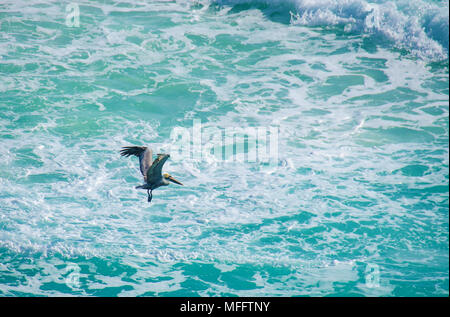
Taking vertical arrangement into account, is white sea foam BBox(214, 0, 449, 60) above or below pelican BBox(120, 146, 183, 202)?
above

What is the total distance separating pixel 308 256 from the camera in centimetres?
937

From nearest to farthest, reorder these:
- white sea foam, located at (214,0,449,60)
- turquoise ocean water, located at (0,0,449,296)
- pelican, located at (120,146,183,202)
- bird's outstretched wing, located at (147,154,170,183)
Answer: bird's outstretched wing, located at (147,154,170,183), pelican, located at (120,146,183,202), turquoise ocean water, located at (0,0,449,296), white sea foam, located at (214,0,449,60)

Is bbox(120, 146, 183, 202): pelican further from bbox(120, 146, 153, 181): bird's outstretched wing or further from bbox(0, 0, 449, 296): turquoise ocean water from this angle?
bbox(0, 0, 449, 296): turquoise ocean water

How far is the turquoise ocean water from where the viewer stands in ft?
29.6

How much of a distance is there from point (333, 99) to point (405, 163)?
353cm

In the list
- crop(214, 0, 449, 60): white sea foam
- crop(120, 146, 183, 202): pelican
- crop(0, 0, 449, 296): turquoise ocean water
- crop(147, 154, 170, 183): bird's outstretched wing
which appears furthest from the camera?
crop(214, 0, 449, 60): white sea foam

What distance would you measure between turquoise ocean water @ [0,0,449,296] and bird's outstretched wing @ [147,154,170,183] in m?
1.92

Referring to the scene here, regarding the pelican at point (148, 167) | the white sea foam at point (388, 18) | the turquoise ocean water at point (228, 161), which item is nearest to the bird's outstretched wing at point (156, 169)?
the pelican at point (148, 167)

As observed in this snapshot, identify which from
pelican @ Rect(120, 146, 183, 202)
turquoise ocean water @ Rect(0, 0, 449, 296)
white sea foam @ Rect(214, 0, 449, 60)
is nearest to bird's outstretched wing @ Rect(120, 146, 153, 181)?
pelican @ Rect(120, 146, 183, 202)

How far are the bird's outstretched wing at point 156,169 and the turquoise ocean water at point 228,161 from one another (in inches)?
75.5

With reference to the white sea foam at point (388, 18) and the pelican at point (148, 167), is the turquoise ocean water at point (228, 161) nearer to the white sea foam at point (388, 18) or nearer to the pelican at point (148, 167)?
the white sea foam at point (388, 18)

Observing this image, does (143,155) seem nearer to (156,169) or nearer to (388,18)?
(156,169)

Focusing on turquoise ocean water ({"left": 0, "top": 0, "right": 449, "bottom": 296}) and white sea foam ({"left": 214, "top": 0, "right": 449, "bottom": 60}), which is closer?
turquoise ocean water ({"left": 0, "top": 0, "right": 449, "bottom": 296})

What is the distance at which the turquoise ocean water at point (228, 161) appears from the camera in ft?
29.6
